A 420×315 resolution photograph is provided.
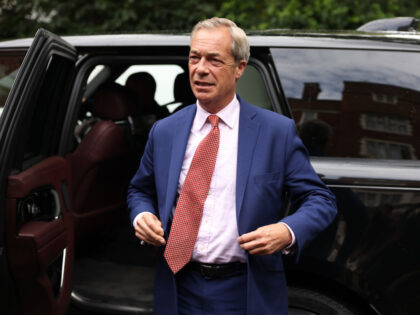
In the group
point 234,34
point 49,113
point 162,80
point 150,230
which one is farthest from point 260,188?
point 162,80

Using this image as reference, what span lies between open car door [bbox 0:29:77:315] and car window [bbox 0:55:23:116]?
0.20 m

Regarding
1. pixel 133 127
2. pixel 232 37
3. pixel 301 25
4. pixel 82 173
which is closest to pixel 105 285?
pixel 82 173

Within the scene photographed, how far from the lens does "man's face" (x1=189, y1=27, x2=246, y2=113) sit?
1.79 meters

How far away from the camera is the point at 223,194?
72.3 inches

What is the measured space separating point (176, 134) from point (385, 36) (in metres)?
1.24

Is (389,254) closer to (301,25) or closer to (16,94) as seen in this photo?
(16,94)

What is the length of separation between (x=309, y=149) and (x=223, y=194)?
2.29 ft

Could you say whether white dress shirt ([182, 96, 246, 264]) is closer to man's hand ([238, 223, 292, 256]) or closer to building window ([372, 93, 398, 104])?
man's hand ([238, 223, 292, 256])

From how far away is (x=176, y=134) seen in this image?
1909mm

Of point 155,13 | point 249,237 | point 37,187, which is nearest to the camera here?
point 249,237

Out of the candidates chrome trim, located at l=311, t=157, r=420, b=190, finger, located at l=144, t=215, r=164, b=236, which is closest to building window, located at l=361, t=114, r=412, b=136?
chrome trim, located at l=311, t=157, r=420, b=190

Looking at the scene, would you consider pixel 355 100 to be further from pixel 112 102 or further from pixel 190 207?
pixel 112 102

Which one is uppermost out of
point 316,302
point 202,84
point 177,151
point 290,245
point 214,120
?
point 202,84

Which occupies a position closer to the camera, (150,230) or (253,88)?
(150,230)
